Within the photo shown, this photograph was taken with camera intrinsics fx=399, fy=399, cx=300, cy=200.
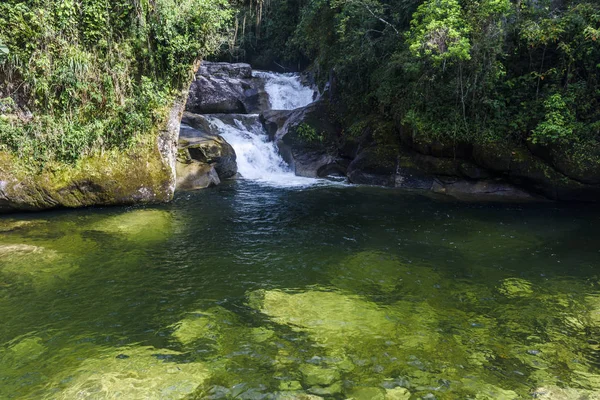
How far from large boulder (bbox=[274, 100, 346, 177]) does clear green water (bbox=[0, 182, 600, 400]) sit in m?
7.02

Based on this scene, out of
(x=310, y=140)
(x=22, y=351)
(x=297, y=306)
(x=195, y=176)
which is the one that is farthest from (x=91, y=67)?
(x=310, y=140)

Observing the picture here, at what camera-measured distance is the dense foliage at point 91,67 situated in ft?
33.1

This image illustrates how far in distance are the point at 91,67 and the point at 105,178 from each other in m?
3.04

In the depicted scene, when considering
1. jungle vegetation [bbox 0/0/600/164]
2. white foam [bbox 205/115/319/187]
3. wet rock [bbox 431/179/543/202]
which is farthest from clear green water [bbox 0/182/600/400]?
white foam [bbox 205/115/319/187]

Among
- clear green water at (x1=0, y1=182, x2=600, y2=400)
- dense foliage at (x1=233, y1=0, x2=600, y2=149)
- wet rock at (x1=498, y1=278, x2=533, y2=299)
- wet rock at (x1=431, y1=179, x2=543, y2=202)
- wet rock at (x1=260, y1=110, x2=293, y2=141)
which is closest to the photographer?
clear green water at (x1=0, y1=182, x2=600, y2=400)

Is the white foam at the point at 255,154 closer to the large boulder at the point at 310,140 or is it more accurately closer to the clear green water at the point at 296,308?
the large boulder at the point at 310,140

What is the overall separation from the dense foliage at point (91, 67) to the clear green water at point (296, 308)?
7.25 feet

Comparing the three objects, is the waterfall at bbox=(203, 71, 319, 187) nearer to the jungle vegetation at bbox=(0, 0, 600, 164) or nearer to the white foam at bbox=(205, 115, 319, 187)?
the white foam at bbox=(205, 115, 319, 187)

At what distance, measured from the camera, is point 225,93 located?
885 inches

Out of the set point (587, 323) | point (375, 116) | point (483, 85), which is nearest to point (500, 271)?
point (587, 323)

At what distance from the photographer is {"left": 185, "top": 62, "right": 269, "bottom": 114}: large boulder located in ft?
72.1

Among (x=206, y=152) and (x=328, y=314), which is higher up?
(x=206, y=152)

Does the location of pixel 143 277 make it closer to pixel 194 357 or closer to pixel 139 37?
pixel 194 357

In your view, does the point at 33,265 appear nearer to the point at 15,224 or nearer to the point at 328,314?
the point at 15,224
